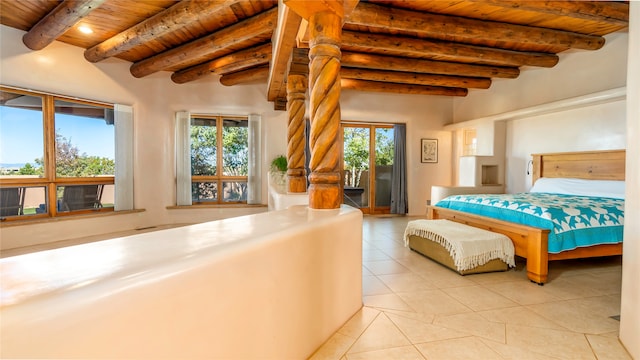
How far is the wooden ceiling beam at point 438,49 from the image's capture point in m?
4.13

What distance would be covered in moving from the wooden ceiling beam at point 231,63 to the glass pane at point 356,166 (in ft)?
9.00

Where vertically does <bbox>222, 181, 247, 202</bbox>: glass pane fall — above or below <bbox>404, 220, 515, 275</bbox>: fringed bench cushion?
above

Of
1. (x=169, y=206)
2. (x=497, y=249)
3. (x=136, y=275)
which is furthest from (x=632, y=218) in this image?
(x=169, y=206)

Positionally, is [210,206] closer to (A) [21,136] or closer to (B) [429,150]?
(A) [21,136]

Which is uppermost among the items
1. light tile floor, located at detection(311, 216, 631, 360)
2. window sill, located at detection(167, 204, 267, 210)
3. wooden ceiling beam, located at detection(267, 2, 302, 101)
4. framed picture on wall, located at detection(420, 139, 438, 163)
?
wooden ceiling beam, located at detection(267, 2, 302, 101)

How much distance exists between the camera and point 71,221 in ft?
15.4

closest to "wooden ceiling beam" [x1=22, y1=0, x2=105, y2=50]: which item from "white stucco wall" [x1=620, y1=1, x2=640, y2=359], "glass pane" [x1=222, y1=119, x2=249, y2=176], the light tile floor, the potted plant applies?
"glass pane" [x1=222, y1=119, x2=249, y2=176]

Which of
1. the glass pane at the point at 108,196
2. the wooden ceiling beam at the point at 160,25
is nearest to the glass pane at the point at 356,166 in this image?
the wooden ceiling beam at the point at 160,25

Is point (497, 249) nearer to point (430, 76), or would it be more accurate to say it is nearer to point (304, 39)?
point (304, 39)

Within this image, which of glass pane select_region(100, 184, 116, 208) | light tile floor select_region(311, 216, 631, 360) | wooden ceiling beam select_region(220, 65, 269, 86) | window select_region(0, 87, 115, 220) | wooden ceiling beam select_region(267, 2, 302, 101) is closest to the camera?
light tile floor select_region(311, 216, 631, 360)

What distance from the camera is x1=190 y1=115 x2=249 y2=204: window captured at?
6082mm

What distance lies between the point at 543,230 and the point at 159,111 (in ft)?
20.1

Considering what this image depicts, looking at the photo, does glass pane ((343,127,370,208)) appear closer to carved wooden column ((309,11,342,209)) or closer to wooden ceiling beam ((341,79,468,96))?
wooden ceiling beam ((341,79,468,96))

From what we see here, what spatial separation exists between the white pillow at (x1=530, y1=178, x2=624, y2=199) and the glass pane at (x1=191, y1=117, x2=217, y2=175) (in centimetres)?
582
